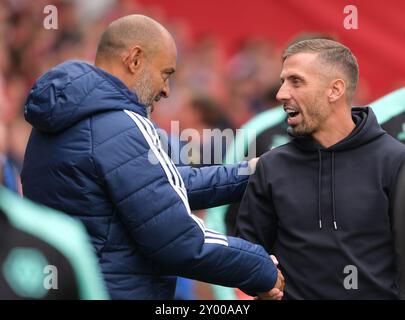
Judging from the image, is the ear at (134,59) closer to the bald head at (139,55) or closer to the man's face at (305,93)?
the bald head at (139,55)

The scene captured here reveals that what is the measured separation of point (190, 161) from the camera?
4566 mm

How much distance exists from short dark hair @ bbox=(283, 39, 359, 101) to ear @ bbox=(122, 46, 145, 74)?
519 millimetres

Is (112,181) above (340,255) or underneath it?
above

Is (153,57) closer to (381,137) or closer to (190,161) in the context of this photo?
(381,137)

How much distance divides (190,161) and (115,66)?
152 cm

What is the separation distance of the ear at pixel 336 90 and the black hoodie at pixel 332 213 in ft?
0.35

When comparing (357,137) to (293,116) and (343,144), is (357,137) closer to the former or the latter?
(343,144)

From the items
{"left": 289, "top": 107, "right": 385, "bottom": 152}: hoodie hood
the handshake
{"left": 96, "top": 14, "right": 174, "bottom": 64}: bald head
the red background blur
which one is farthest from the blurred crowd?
the handshake

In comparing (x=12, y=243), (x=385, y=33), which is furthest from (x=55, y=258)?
(x=385, y=33)

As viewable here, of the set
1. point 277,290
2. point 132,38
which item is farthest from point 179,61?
point 277,290

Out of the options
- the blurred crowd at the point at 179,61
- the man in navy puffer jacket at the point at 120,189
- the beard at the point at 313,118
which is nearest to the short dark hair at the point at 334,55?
the beard at the point at 313,118

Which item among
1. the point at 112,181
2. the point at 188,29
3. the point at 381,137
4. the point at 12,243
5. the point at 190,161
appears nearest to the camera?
the point at 12,243

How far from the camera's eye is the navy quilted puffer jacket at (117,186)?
287 centimetres

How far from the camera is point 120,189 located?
2.85m
